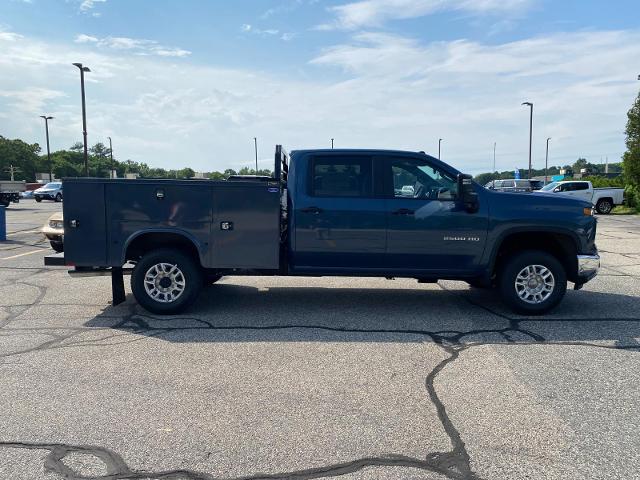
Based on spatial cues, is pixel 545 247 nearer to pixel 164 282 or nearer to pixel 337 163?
pixel 337 163

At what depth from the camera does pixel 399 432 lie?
11.6 ft

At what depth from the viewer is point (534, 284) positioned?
660cm

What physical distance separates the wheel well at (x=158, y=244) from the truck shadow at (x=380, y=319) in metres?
0.77

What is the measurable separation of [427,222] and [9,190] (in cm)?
3200

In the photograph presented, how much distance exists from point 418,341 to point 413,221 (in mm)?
1606

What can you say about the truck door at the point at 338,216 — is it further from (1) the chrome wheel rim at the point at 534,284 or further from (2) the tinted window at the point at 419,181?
(1) the chrome wheel rim at the point at 534,284

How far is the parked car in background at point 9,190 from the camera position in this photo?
3075 cm

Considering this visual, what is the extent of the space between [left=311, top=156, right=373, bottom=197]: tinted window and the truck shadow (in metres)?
1.56

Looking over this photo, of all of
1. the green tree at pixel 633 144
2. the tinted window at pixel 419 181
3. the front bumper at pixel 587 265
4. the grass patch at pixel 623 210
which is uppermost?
the green tree at pixel 633 144

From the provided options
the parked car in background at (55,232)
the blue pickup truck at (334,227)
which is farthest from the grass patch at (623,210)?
the parked car in background at (55,232)

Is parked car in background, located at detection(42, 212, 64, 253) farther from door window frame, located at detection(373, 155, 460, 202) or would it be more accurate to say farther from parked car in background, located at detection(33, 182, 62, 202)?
parked car in background, located at detection(33, 182, 62, 202)

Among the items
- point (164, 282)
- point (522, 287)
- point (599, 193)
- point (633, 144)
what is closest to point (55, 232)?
point (164, 282)

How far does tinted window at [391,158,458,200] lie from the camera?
21.4 feet

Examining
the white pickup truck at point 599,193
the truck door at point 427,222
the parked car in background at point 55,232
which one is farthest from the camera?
the white pickup truck at point 599,193
